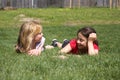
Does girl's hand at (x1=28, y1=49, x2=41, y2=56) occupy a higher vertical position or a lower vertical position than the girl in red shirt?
lower

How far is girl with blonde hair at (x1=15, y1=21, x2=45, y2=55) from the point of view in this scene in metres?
7.55

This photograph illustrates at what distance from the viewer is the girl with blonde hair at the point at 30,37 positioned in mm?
7551

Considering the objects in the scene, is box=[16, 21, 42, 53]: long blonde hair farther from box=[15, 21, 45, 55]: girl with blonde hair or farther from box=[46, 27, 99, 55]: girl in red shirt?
box=[46, 27, 99, 55]: girl in red shirt

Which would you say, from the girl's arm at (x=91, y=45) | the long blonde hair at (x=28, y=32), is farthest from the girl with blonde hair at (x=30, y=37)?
the girl's arm at (x=91, y=45)

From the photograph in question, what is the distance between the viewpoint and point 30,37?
7574 mm

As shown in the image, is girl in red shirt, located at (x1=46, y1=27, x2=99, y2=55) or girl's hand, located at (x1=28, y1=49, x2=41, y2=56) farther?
girl in red shirt, located at (x1=46, y1=27, x2=99, y2=55)

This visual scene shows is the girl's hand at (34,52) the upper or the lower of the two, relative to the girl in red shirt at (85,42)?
lower

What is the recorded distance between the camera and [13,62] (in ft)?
20.0

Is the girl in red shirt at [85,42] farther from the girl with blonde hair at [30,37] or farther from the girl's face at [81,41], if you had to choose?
the girl with blonde hair at [30,37]

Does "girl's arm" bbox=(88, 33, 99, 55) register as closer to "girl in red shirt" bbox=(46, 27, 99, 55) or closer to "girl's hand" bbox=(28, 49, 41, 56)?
"girl in red shirt" bbox=(46, 27, 99, 55)

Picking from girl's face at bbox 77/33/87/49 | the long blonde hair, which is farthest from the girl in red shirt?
the long blonde hair

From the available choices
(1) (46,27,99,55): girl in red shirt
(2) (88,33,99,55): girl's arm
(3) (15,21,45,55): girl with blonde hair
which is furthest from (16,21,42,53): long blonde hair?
(2) (88,33,99,55): girl's arm

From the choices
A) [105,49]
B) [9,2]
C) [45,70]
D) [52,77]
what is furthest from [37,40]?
[9,2]

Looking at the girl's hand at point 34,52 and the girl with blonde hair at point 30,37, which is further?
the girl with blonde hair at point 30,37
